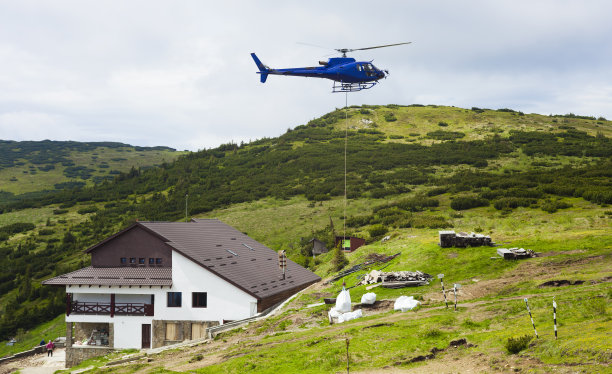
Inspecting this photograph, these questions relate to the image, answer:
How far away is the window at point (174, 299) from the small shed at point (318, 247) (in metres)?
31.1

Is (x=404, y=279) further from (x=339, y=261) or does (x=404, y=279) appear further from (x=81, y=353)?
(x=81, y=353)

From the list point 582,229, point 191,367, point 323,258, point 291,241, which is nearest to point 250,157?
point 291,241

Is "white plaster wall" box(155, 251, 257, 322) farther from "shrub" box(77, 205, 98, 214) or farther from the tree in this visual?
"shrub" box(77, 205, 98, 214)

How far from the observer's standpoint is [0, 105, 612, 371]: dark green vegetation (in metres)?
48.9

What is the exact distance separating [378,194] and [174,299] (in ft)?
200

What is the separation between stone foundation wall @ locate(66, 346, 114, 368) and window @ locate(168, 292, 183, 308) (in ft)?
20.8

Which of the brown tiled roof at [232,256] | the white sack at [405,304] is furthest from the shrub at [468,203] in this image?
the white sack at [405,304]

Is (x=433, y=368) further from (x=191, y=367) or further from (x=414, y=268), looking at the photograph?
(x=414, y=268)

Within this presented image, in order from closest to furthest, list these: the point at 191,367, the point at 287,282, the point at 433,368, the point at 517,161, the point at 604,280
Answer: the point at 433,368
the point at 191,367
the point at 604,280
the point at 287,282
the point at 517,161

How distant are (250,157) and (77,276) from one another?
368ft

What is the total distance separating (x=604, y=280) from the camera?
23.6 metres

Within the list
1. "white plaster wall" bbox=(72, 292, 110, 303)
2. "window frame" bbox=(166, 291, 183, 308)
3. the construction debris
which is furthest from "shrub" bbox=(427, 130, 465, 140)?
"white plaster wall" bbox=(72, 292, 110, 303)

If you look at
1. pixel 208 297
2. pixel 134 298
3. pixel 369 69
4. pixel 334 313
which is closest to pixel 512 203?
pixel 369 69

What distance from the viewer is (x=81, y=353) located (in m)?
38.0
